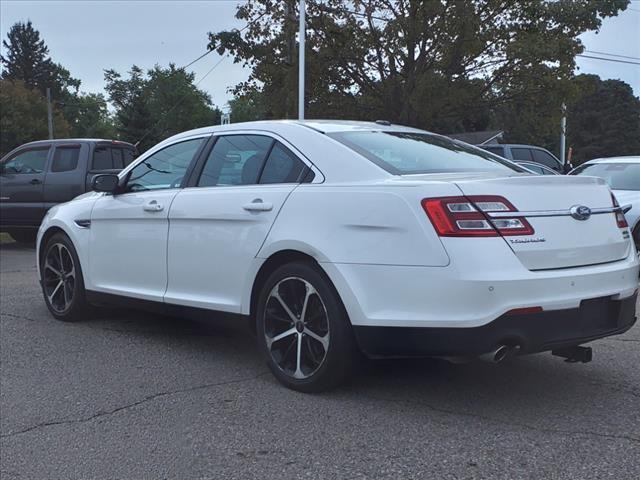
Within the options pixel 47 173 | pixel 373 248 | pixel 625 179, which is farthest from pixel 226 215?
pixel 47 173

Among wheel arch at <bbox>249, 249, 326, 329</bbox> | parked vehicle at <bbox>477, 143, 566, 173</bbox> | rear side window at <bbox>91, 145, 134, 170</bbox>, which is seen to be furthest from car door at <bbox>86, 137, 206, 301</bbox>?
parked vehicle at <bbox>477, 143, 566, 173</bbox>

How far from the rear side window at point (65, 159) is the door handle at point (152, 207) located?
24.6ft

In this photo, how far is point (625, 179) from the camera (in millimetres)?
9852

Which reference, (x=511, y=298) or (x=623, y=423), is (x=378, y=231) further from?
(x=623, y=423)

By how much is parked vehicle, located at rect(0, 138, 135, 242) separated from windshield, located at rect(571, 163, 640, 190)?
7.86m

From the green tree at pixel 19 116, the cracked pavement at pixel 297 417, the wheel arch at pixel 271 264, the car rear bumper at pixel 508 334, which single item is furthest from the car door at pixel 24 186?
the green tree at pixel 19 116

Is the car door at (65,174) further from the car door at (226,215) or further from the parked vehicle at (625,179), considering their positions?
the parked vehicle at (625,179)

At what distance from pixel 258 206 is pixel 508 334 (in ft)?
5.69

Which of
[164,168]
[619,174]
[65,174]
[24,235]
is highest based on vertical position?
[164,168]

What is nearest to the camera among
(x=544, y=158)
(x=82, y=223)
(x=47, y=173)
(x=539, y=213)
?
(x=539, y=213)

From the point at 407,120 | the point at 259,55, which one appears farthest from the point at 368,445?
the point at 259,55

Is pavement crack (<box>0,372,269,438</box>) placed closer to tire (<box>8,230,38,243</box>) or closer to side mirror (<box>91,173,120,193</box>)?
side mirror (<box>91,173,120,193</box>)

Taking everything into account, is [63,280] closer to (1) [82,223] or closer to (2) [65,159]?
(1) [82,223]

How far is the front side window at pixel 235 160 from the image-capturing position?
15.5 ft
